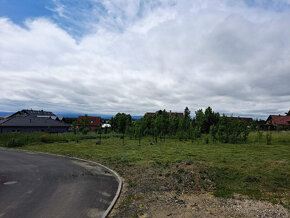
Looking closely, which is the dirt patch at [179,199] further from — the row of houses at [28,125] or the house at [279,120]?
the house at [279,120]

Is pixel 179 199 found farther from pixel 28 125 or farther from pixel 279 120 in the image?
pixel 279 120

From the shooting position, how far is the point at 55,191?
10.3 meters

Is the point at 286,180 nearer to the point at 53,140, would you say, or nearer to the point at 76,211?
the point at 76,211

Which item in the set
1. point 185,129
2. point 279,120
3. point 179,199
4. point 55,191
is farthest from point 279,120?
point 55,191

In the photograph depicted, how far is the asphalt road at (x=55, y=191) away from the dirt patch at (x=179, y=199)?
1254 millimetres

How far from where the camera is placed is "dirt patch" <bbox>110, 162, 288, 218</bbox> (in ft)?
25.4

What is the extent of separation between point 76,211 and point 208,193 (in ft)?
23.0

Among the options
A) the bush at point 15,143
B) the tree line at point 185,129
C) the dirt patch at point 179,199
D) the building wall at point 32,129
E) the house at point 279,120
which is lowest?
the bush at point 15,143

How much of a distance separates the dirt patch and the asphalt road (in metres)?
1.25

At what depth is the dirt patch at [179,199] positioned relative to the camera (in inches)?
305

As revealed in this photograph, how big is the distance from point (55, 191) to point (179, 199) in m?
7.11

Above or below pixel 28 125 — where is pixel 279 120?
above

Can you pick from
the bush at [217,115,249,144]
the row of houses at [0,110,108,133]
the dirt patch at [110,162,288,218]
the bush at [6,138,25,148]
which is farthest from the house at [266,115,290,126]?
the bush at [6,138,25,148]

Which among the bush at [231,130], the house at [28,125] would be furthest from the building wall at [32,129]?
the bush at [231,130]
